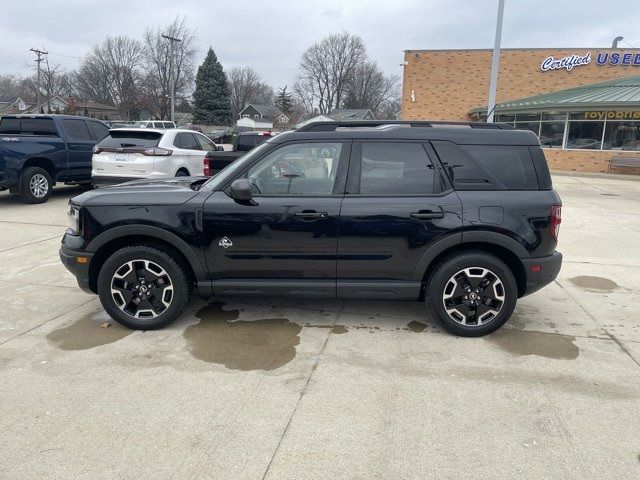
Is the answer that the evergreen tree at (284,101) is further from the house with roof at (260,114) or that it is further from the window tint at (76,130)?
the window tint at (76,130)

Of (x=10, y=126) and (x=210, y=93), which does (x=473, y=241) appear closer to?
(x=10, y=126)

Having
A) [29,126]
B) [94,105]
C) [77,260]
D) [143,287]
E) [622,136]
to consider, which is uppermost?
[94,105]

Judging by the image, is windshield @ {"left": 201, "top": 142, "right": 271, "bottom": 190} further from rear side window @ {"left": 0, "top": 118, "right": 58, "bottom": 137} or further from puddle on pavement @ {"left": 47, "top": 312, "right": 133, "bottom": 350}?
rear side window @ {"left": 0, "top": 118, "right": 58, "bottom": 137}

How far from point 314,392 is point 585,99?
22.0 meters

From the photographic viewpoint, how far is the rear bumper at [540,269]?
4.02m

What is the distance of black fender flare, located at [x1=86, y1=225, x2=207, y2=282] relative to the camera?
4.02 m

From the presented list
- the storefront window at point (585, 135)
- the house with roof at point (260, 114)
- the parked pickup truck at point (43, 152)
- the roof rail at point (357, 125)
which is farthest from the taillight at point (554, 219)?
the house with roof at point (260, 114)

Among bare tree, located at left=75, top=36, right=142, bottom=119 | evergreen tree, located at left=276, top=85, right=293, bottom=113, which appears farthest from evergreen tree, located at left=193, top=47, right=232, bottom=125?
evergreen tree, located at left=276, top=85, right=293, bottom=113

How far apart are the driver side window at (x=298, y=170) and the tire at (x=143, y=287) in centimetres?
100

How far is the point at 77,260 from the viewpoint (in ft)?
13.4

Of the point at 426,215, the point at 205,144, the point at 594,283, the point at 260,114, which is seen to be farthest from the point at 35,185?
the point at 260,114

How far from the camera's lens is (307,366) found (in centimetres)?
363

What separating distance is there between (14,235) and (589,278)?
8.42 meters

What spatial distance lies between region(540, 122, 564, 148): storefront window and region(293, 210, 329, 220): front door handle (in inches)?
854
